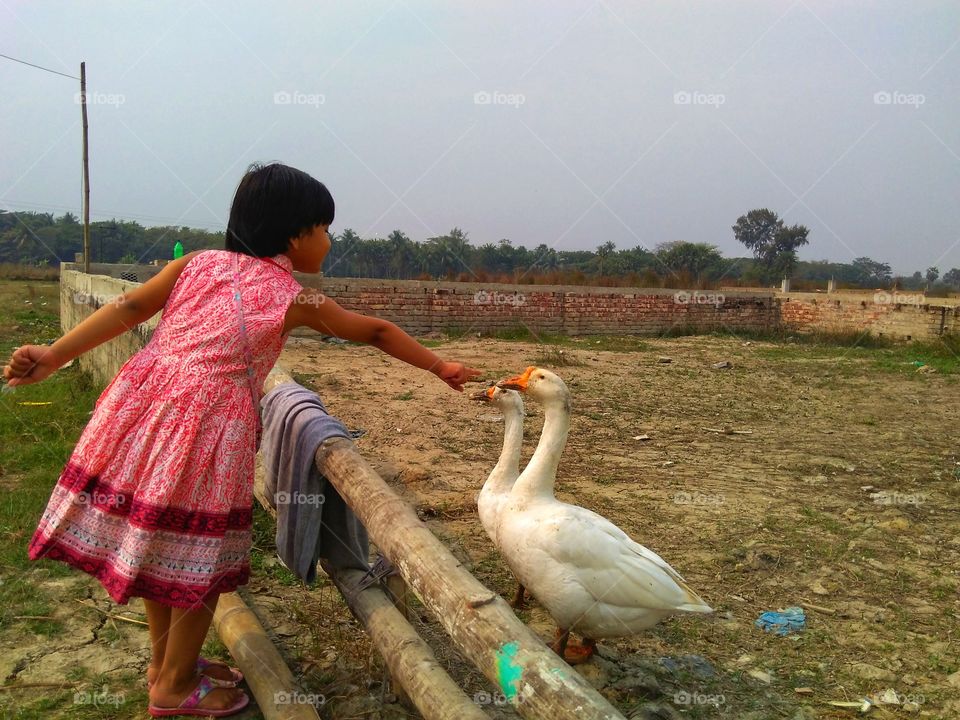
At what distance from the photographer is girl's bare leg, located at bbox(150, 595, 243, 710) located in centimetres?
222

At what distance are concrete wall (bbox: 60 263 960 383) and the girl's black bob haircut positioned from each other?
29.8ft

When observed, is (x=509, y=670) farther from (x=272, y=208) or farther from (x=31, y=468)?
(x=31, y=468)

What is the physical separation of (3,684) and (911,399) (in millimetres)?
10732

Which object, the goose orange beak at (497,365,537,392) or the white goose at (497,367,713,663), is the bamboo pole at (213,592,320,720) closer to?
the white goose at (497,367,713,663)

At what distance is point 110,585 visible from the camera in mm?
2076

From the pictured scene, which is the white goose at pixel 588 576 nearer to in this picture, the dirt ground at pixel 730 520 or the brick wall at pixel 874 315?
the dirt ground at pixel 730 520

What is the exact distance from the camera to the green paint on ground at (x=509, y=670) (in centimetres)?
155

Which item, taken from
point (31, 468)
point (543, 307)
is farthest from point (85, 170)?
point (31, 468)

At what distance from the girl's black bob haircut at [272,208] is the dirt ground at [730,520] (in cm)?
154

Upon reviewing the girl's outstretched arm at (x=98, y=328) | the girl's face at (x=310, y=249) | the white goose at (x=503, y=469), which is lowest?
the white goose at (x=503, y=469)

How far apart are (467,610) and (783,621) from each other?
2.39 meters

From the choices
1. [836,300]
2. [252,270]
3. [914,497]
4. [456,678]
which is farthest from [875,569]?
[836,300]

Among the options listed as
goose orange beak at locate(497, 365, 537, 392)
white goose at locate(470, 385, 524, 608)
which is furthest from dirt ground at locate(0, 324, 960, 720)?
goose orange beak at locate(497, 365, 537, 392)

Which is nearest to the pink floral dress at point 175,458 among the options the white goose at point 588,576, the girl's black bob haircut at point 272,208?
the girl's black bob haircut at point 272,208
